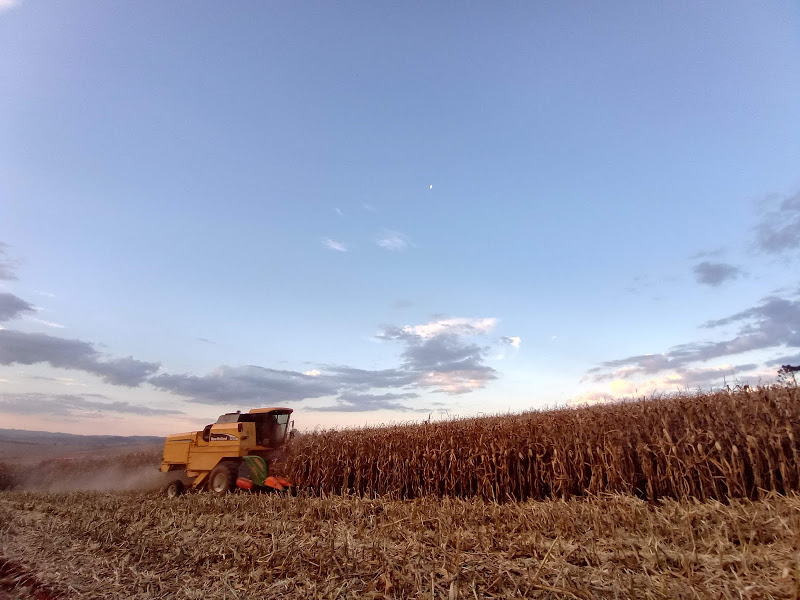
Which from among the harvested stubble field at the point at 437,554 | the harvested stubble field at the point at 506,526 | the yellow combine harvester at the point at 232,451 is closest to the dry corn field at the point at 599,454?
the harvested stubble field at the point at 506,526

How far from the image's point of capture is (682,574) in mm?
3770

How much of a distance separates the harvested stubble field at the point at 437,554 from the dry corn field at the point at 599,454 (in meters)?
1.32

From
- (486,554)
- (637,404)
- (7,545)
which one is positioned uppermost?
(637,404)

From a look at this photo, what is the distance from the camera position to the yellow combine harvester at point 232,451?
44.2 ft

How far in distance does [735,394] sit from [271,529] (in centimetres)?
832

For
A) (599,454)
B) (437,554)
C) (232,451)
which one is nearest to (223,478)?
(232,451)

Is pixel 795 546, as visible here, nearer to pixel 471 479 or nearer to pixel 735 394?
pixel 735 394

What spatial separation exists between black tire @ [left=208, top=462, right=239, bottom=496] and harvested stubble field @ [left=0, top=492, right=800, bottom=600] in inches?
228

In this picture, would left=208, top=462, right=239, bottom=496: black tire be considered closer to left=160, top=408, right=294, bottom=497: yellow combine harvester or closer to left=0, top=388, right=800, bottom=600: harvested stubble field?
left=160, top=408, right=294, bottom=497: yellow combine harvester

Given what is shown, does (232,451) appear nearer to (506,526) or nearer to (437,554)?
(506,526)

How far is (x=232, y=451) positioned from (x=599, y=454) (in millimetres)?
10336

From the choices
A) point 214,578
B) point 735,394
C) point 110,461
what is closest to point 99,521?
point 214,578

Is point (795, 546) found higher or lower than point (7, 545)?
higher

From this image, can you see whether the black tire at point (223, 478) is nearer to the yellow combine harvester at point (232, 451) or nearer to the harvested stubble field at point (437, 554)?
the yellow combine harvester at point (232, 451)
